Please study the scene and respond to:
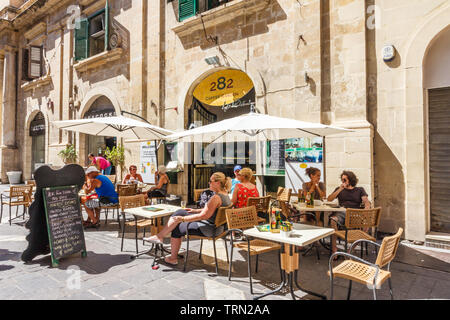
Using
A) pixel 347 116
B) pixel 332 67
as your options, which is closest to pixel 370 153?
pixel 347 116

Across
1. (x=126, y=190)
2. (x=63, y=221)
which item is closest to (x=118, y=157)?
(x=126, y=190)

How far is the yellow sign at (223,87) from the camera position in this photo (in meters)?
8.09

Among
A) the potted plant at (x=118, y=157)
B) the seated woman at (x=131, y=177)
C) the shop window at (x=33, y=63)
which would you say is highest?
the shop window at (x=33, y=63)

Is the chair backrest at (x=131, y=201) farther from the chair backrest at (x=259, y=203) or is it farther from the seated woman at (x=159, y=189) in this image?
the seated woman at (x=159, y=189)

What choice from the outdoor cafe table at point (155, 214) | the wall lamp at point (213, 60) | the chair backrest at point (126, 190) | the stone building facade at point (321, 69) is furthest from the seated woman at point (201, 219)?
the wall lamp at point (213, 60)

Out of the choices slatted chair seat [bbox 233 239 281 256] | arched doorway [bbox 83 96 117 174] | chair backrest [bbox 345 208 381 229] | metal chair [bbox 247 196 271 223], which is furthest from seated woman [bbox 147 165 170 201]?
chair backrest [bbox 345 208 381 229]

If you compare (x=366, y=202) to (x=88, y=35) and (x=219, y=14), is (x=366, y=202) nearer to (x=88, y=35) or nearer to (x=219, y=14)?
(x=219, y=14)

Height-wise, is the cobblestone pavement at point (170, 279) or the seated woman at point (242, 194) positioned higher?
the seated woman at point (242, 194)

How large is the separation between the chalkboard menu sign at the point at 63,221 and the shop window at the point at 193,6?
666cm

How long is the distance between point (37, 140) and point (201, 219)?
16.6 metres

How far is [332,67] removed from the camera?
20.9ft

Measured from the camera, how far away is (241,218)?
392cm
